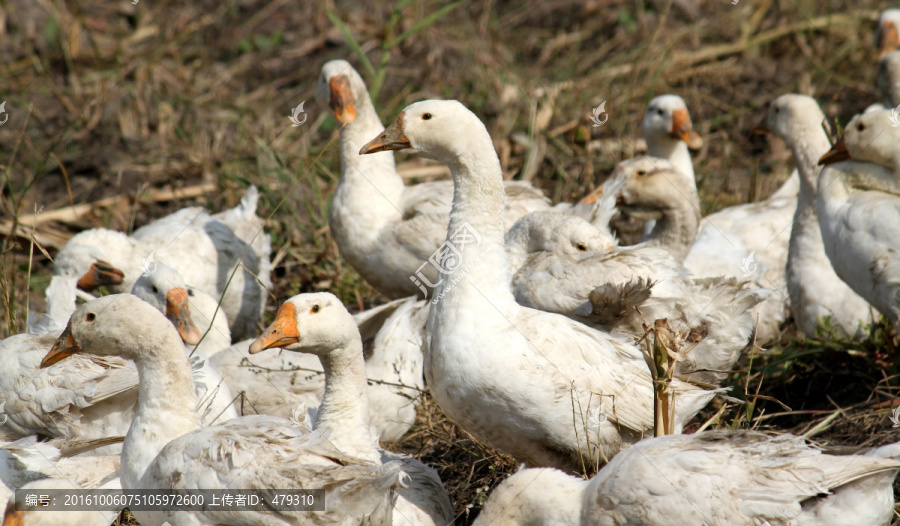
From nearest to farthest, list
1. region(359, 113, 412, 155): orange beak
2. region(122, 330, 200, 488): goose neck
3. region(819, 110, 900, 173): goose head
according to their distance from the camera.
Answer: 1. region(122, 330, 200, 488): goose neck
2. region(359, 113, 412, 155): orange beak
3. region(819, 110, 900, 173): goose head

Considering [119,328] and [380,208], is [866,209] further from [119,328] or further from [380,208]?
[119,328]

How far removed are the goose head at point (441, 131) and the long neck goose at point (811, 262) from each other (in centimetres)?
284

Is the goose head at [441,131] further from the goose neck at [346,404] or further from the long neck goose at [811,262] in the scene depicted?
the long neck goose at [811,262]

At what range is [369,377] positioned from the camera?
5242 mm

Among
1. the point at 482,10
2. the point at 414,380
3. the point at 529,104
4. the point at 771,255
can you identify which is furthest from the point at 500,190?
the point at 482,10

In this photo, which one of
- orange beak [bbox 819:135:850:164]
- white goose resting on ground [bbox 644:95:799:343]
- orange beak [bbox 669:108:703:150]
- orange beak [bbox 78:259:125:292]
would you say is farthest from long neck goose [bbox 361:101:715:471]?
orange beak [bbox 669:108:703:150]

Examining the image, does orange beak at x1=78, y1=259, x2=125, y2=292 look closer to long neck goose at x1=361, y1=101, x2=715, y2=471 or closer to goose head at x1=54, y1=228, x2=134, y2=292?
goose head at x1=54, y1=228, x2=134, y2=292

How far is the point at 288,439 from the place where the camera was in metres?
3.49

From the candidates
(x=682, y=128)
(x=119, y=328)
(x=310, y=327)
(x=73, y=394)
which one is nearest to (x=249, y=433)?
(x=310, y=327)

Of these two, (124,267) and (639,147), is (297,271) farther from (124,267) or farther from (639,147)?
(639,147)

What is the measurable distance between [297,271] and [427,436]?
8.09ft

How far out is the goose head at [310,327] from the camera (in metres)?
3.87

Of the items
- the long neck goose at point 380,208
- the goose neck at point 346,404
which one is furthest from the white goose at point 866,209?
the goose neck at point 346,404

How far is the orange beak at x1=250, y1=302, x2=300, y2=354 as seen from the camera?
385 cm
